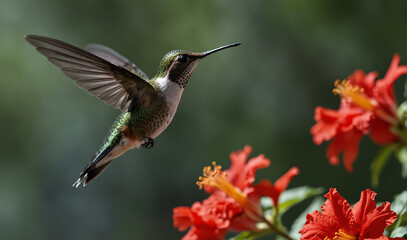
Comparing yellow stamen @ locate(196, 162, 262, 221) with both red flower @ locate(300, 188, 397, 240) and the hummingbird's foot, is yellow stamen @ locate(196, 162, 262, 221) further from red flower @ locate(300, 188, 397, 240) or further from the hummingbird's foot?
red flower @ locate(300, 188, 397, 240)

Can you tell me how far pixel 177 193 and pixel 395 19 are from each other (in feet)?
7.27

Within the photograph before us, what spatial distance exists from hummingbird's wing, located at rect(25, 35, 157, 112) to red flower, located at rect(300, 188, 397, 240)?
599 millimetres

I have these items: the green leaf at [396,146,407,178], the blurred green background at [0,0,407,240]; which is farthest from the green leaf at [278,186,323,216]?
the blurred green background at [0,0,407,240]

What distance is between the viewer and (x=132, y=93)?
1.50 meters

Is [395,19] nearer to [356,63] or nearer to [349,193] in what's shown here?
[356,63]

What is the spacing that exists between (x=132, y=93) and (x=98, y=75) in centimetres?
13

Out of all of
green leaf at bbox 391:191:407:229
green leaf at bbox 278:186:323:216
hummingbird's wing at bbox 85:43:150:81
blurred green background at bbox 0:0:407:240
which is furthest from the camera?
blurred green background at bbox 0:0:407:240

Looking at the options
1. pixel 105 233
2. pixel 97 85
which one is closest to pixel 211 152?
pixel 105 233

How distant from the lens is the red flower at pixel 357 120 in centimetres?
154

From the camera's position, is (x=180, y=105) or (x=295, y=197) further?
(x=180, y=105)

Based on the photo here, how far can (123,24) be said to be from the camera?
5.20 meters

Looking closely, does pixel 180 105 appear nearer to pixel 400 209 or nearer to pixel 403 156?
pixel 403 156

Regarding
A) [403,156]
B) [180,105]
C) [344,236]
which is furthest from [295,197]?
[180,105]

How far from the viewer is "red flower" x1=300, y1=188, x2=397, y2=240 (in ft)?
3.45
